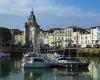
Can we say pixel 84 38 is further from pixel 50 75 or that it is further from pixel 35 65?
pixel 50 75

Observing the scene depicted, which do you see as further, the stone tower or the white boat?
the stone tower

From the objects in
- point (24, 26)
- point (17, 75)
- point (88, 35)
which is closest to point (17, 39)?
point (24, 26)

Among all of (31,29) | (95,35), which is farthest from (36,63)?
(31,29)

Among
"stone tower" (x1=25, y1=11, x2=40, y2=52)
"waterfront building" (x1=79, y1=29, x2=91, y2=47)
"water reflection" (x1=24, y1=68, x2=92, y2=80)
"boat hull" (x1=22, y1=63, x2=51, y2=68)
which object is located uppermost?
"stone tower" (x1=25, y1=11, x2=40, y2=52)

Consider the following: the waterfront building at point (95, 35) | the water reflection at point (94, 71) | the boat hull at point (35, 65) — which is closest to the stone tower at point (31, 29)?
the waterfront building at point (95, 35)

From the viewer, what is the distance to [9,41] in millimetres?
102500

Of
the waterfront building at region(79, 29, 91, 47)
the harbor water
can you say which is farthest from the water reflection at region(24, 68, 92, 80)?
the waterfront building at region(79, 29, 91, 47)

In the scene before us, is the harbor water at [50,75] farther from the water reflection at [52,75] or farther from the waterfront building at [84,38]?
→ the waterfront building at [84,38]

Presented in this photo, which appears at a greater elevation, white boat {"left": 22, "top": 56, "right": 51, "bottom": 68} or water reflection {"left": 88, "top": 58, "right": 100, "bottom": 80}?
white boat {"left": 22, "top": 56, "right": 51, "bottom": 68}

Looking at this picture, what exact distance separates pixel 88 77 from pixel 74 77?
1.30m

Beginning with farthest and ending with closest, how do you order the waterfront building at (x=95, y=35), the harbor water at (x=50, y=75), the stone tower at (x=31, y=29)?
the stone tower at (x=31, y=29), the waterfront building at (x=95, y=35), the harbor water at (x=50, y=75)

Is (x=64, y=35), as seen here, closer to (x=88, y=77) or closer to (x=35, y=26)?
(x=35, y=26)

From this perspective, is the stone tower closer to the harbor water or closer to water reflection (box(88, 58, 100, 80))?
water reflection (box(88, 58, 100, 80))

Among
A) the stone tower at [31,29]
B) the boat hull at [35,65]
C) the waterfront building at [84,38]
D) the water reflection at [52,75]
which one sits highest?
the stone tower at [31,29]
